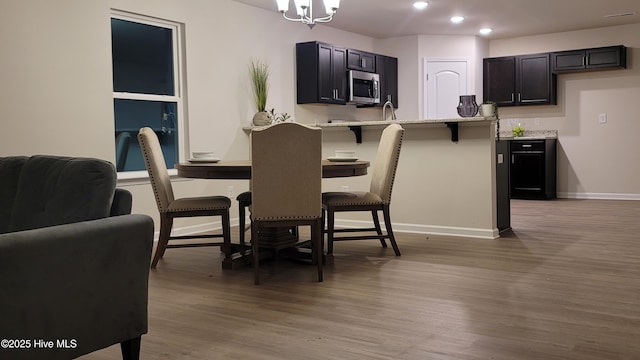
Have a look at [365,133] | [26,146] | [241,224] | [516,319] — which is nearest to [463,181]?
[365,133]

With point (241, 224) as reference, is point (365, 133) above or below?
above

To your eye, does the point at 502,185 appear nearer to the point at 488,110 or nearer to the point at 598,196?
the point at 488,110

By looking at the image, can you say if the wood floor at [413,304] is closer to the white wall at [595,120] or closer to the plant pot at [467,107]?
the plant pot at [467,107]

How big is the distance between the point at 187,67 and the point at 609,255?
400cm

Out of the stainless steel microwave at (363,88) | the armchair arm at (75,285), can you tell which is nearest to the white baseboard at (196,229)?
the stainless steel microwave at (363,88)

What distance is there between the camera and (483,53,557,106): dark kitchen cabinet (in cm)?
844

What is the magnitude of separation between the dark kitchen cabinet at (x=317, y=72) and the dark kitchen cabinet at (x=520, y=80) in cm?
274

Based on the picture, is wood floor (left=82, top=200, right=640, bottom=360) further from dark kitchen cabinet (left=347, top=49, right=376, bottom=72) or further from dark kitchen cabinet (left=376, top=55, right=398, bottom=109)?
dark kitchen cabinet (left=376, top=55, right=398, bottom=109)

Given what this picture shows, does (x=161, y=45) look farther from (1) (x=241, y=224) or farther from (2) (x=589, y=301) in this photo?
(2) (x=589, y=301)

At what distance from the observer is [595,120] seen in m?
8.30

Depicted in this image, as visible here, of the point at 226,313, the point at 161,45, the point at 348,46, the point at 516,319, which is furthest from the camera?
the point at 348,46

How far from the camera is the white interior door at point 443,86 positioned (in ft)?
28.1

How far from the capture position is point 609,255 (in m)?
4.28

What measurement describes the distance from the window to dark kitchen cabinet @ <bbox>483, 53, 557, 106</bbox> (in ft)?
16.5
